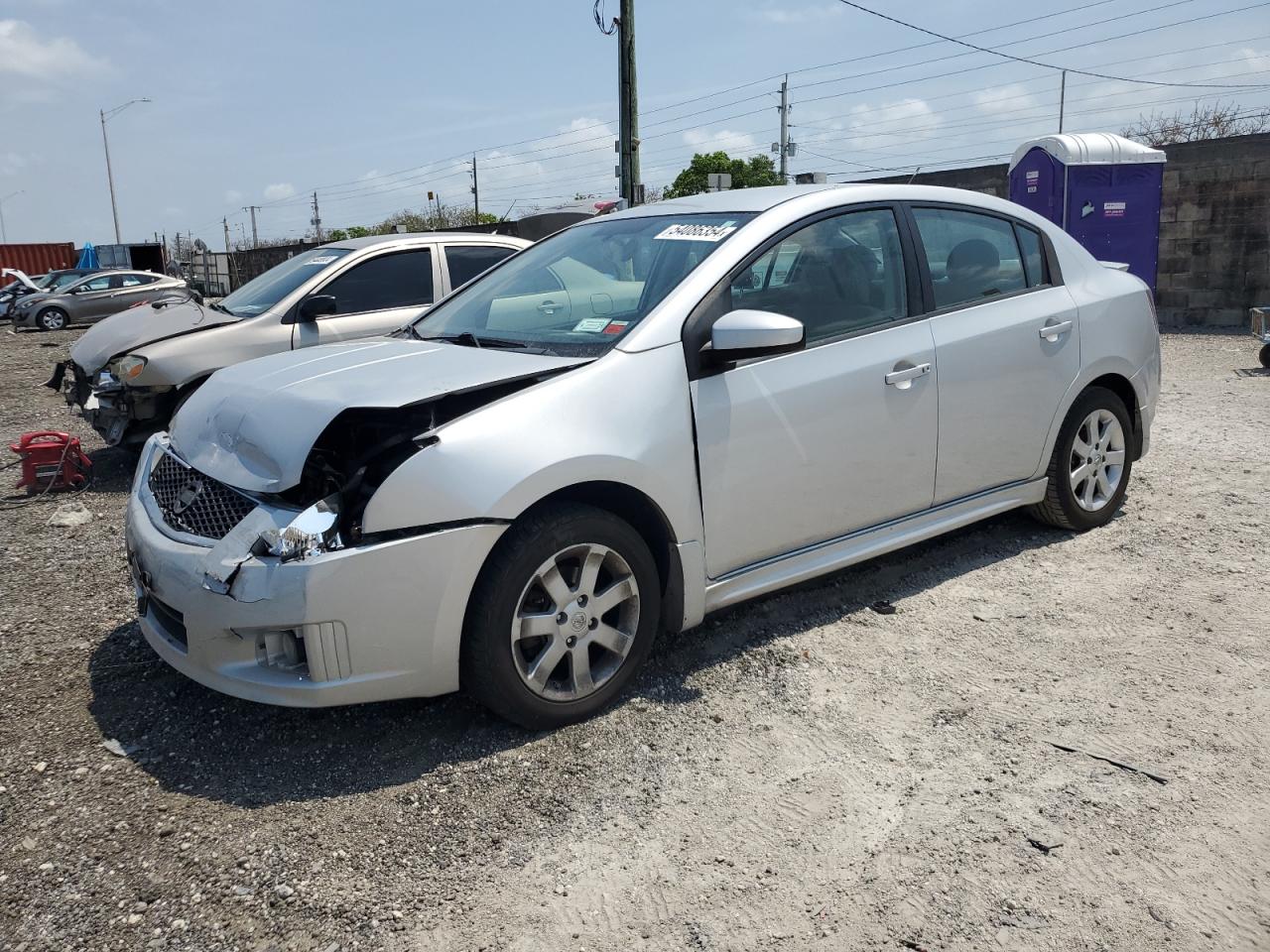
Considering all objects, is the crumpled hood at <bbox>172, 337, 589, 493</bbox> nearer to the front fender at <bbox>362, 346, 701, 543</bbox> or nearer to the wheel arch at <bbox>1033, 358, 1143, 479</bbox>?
the front fender at <bbox>362, 346, 701, 543</bbox>

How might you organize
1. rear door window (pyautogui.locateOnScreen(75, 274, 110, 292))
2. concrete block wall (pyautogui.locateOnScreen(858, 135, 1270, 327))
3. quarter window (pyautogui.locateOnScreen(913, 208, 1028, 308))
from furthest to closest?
rear door window (pyautogui.locateOnScreen(75, 274, 110, 292)), concrete block wall (pyautogui.locateOnScreen(858, 135, 1270, 327)), quarter window (pyautogui.locateOnScreen(913, 208, 1028, 308))

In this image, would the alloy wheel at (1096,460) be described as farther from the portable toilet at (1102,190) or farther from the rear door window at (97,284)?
the rear door window at (97,284)

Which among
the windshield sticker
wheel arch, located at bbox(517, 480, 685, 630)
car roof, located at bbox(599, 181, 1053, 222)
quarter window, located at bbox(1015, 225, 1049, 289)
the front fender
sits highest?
car roof, located at bbox(599, 181, 1053, 222)

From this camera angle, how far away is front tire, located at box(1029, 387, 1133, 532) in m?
4.79

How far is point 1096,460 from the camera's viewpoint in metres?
4.96

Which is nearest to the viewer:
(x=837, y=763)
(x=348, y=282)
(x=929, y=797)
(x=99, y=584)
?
(x=929, y=797)

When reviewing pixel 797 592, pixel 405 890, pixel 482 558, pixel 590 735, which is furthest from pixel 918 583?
pixel 405 890

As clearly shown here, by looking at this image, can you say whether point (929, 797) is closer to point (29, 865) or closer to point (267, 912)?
point (267, 912)

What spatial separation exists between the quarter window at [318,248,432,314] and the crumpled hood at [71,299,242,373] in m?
0.77

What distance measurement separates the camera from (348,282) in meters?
7.17

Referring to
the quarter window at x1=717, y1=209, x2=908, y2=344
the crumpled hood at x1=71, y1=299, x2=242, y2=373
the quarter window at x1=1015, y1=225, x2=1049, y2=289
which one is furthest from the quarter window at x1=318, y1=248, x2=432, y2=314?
the quarter window at x1=1015, y1=225, x2=1049, y2=289

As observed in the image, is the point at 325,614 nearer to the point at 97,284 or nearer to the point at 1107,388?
the point at 1107,388

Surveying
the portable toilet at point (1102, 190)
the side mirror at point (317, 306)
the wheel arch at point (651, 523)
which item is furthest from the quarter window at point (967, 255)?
the portable toilet at point (1102, 190)

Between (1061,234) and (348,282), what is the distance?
4.75 metres
